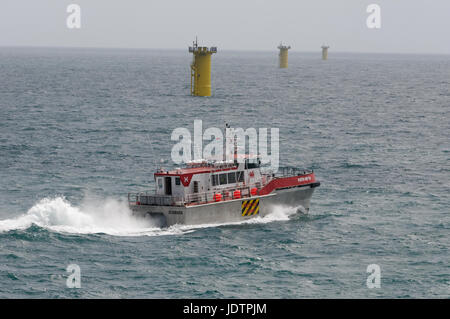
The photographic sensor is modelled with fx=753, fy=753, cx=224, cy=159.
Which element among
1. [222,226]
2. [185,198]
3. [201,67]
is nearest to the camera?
[222,226]

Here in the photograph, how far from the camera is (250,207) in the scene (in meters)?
44.3

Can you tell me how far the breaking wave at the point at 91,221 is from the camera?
136 ft

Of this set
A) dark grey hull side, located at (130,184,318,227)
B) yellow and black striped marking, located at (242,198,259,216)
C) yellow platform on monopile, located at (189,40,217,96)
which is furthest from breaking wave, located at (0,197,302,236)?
yellow platform on monopile, located at (189,40,217,96)

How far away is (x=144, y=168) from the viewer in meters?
61.3

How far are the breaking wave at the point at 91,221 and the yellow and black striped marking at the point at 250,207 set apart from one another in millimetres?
417

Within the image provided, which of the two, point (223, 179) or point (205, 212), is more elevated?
point (223, 179)

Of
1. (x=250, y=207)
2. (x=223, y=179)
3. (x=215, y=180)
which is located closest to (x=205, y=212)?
(x=215, y=180)

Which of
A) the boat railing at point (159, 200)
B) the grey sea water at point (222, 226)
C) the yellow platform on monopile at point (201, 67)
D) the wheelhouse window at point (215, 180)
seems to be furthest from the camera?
the yellow platform on monopile at point (201, 67)

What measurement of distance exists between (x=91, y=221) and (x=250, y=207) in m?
9.24

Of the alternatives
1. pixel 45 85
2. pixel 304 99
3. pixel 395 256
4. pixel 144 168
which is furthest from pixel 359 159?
pixel 45 85

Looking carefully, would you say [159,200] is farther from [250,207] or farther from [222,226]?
[250,207]

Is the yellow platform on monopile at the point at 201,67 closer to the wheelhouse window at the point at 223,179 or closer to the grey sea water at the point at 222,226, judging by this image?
the grey sea water at the point at 222,226

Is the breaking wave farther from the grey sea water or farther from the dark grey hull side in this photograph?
the dark grey hull side

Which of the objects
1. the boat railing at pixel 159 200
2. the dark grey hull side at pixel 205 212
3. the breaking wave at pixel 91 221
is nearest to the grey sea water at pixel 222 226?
the breaking wave at pixel 91 221
